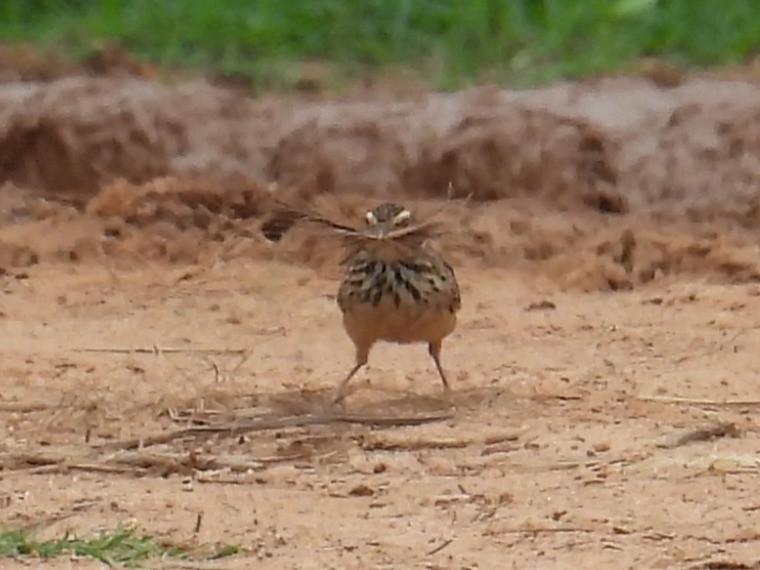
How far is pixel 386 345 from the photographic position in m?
7.90

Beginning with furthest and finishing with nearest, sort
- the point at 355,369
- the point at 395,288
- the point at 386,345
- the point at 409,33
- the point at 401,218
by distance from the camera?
1. the point at 409,33
2. the point at 386,345
3. the point at 355,369
4. the point at 401,218
5. the point at 395,288

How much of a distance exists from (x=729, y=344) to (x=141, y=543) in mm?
3313

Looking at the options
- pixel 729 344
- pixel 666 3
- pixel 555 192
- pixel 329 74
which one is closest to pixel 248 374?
pixel 729 344

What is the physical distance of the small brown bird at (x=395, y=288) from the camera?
654cm

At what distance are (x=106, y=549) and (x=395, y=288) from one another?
6.68ft

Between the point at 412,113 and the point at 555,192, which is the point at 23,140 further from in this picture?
the point at 555,192

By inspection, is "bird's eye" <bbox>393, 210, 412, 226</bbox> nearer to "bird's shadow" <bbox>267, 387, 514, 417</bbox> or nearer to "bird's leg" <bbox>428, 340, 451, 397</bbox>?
"bird's leg" <bbox>428, 340, 451, 397</bbox>

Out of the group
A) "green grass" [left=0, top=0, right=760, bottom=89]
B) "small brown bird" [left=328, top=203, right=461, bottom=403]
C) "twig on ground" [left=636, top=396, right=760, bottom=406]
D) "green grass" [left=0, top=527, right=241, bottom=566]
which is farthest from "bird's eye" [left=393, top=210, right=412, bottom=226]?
"green grass" [left=0, top=0, right=760, bottom=89]

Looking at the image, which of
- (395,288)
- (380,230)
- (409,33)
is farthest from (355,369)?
(409,33)

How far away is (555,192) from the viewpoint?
997 centimetres

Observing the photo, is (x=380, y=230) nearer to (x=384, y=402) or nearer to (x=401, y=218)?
(x=401, y=218)

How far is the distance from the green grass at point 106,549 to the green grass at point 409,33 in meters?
6.68

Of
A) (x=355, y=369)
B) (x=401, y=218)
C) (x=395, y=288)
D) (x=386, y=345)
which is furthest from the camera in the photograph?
(x=386, y=345)

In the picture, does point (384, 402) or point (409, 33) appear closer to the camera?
point (384, 402)
